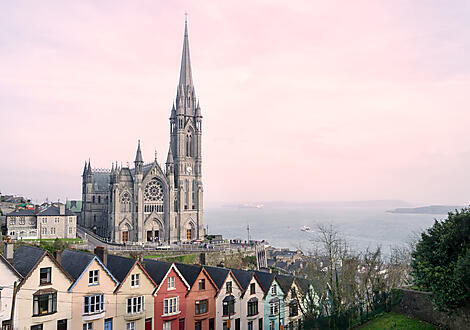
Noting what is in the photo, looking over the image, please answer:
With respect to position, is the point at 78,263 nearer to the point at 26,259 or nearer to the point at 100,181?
the point at 26,259

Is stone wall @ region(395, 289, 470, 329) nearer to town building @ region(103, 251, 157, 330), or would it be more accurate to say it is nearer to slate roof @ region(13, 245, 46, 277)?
town building @ region(103, 251, 157, 330)

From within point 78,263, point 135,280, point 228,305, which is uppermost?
point 78,263

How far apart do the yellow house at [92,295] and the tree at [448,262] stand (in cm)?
2392

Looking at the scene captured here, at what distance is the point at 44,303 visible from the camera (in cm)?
2795

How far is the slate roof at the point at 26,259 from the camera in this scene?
1107 inches

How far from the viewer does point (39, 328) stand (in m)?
27.5

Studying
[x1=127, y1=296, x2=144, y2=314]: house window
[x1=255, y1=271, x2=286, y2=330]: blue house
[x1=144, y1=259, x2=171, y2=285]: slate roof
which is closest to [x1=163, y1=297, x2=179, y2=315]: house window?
[x1=144, y1=259, x2=171, y2=285]: slate roof

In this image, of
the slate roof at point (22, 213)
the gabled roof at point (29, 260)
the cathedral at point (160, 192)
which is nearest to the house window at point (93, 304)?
the gabled roof at point (29, 260)

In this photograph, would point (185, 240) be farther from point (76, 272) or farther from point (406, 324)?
point (406, 324)

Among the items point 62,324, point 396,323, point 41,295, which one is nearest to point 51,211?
point 62,324

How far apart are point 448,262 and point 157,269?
2477 centimetres

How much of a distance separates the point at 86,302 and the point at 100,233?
68691 mm

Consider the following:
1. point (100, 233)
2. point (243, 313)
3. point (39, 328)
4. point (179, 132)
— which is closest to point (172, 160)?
point (179, 132)

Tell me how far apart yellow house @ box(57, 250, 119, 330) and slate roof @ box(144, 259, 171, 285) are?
4.28m
